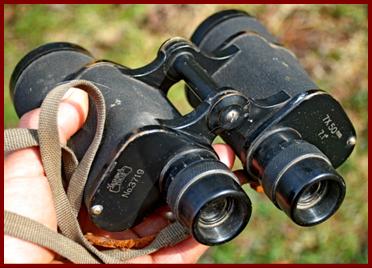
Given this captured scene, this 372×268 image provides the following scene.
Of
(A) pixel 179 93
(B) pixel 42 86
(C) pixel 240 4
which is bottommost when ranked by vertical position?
(A) pixel 179 93

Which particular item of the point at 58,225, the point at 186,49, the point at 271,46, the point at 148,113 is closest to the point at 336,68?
the point at 271,46

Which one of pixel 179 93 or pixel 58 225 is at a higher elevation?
pixel 58 225

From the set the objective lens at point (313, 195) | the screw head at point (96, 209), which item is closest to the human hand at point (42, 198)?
the screw head at point (96, 209)

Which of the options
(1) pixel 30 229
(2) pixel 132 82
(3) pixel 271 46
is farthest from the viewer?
(3) pixel 271 46

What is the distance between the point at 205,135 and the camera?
1.86m

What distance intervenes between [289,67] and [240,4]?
1.42 m

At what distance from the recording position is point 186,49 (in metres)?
2.04

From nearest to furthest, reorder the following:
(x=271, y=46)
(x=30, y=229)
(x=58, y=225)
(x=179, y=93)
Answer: (x=30, y=229), (x=58, y=225), (x=271, y=46), (x=179, y=93)

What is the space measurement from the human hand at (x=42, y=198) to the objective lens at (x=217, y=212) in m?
0.19

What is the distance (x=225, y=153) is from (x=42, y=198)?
517 mm

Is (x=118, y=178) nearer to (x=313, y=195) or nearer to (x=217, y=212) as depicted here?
(x=217, y=212)

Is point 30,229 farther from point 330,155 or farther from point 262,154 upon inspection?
point 330,155

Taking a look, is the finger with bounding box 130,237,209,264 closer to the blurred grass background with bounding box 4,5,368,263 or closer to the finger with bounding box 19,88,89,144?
the finger with bounding box 19,88,89,144

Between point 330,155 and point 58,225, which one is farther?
point 330,155
